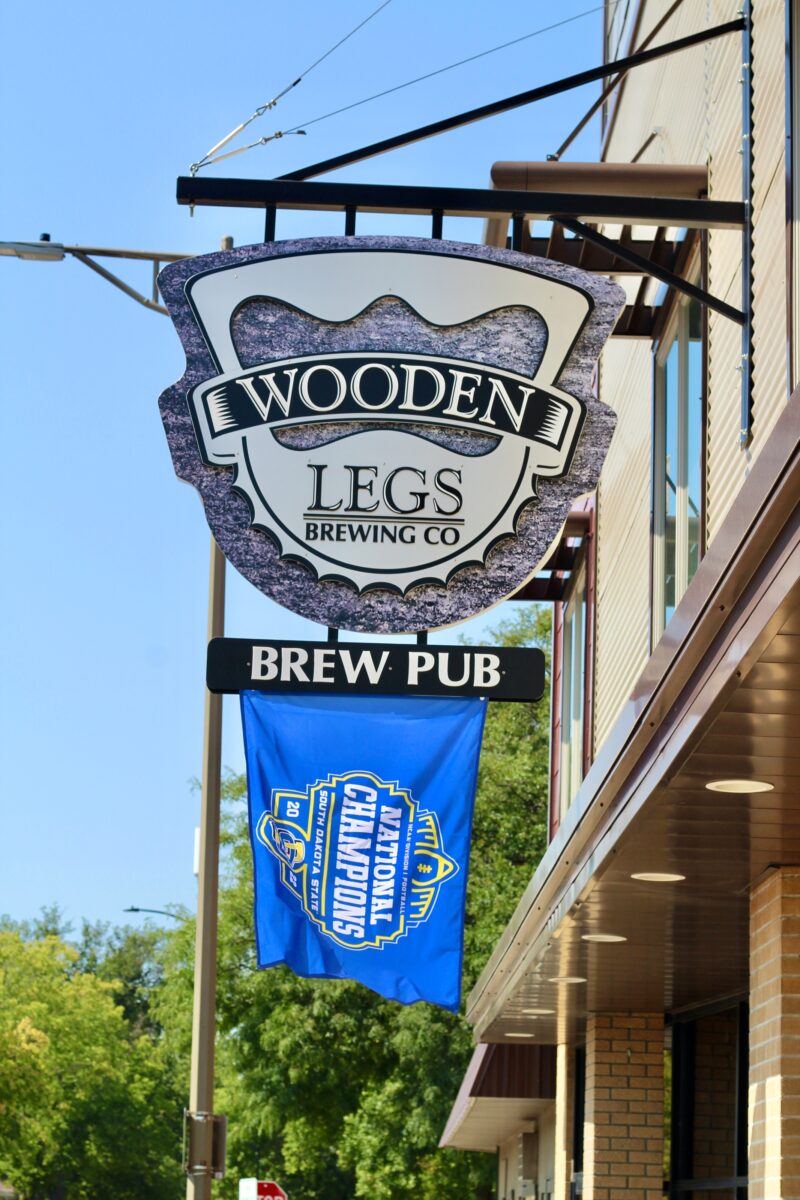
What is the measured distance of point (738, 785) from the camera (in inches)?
240

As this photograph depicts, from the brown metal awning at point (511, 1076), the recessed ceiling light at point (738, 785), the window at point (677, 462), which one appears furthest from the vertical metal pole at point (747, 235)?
the brown metal awning at point (511, 1076)

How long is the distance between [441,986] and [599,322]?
9.84ft

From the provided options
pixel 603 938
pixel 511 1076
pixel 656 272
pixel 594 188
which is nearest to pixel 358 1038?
pixel 511 1076

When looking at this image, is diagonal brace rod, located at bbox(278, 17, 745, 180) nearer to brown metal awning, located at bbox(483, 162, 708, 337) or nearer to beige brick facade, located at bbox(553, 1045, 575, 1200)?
brown metal awning, located at bbox(483, 162, 708, 337)

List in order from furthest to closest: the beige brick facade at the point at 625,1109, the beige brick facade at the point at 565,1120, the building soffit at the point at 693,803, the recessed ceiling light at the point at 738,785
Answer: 1. the beige brick facade at the point at 565,1120
2. the beige brick facade at the point at 625,1109
3. the recessed ceiling light at the point at 738,785
4. the building soffit at the point at 693,803

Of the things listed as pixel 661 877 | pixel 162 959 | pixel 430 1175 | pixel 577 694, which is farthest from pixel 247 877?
pixel 661 877

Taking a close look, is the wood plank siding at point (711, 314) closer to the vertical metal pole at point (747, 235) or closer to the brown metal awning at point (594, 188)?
the vertical metal pole at point (747, 235)

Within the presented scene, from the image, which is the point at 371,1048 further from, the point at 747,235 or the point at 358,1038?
the point at 747,235

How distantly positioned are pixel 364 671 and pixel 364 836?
0.70m

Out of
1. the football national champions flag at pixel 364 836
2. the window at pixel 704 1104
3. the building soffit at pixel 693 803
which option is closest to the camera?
the building soffit at pixel 693 803

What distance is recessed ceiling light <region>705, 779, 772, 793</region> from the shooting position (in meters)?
6.03

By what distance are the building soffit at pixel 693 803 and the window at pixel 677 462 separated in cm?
191

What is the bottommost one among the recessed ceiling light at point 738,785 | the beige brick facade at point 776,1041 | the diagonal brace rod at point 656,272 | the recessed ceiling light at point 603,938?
the beige brick facade at point 776,1041

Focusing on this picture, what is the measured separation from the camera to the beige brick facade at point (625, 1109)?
12484 mm
